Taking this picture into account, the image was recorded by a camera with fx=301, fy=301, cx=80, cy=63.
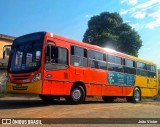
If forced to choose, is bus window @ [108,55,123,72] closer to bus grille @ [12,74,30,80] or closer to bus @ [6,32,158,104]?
bus @ [6,32,158,104]

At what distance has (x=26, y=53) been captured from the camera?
12.9 meters

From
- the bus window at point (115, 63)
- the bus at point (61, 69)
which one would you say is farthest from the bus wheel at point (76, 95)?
the bus window at point (115, 63)

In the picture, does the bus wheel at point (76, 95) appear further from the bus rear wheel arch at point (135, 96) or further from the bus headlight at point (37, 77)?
the bus rear wheel arch at point (135, 96)

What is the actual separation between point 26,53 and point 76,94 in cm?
308

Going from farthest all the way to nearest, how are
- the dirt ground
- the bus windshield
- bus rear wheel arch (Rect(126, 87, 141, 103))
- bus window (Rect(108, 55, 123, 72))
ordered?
1. bus rear wheel arch (Rect(126, 87, 141, 103))
2. bus window (Rect(108, 55, 123, 72))
3. the bus windshield
4. the dirt ground

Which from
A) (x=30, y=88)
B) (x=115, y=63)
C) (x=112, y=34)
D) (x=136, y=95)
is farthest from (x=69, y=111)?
(x=112, y=34)

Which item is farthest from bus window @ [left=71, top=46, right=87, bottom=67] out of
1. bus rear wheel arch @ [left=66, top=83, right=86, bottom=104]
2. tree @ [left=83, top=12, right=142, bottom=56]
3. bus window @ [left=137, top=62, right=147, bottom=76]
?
tree @ [left=83, top=12, right=142, bottom=56]

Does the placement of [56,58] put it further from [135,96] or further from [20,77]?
[135,96]

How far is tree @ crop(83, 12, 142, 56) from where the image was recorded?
130ft

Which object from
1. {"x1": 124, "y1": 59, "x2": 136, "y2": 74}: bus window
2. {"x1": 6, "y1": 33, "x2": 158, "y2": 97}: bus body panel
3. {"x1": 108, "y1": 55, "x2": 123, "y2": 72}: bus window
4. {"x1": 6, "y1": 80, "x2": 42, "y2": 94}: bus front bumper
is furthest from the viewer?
{"x1": 124, "y1": 59, "x2": 136, "y2": 74}: bus window

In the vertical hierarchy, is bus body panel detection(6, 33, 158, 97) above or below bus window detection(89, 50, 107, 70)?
below

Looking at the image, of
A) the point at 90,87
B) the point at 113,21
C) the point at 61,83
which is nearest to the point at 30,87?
the point at 61,83

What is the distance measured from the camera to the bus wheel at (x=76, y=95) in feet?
45.3

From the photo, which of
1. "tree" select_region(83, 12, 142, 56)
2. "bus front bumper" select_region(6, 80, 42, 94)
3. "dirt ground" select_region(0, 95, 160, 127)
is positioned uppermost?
"tree" select_region(83, 12, 142, 56)
